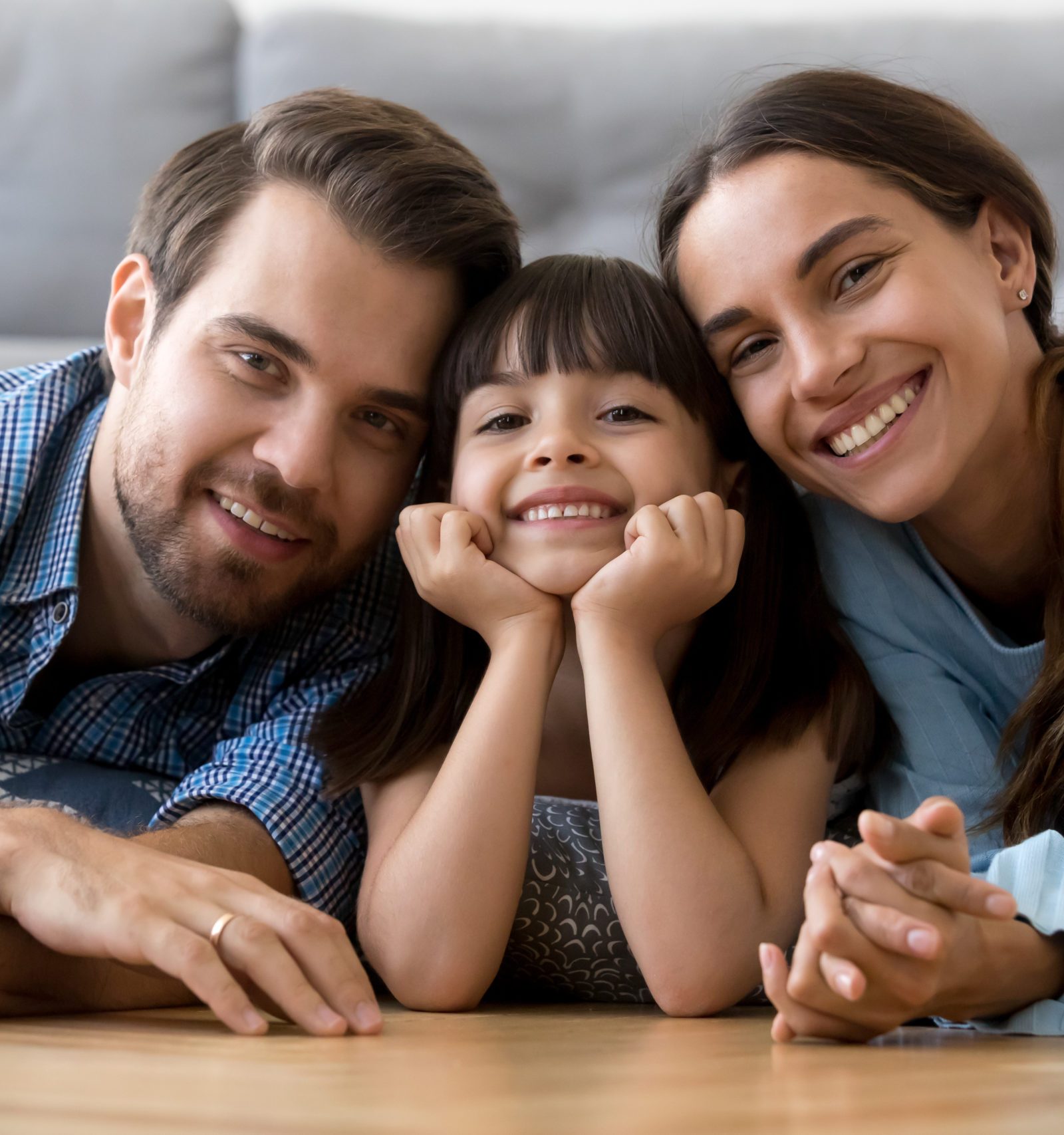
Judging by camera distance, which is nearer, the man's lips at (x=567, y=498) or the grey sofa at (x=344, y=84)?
the man's lips at (x=567, y=498)

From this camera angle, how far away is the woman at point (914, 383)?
1177 mm

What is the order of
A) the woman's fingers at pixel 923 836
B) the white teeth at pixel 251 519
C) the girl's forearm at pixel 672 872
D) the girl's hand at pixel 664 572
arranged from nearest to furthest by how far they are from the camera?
the woman's fingers at pixel 923 836
the girl's forearm at pixel 672 872
the girl's hand at pixel 664 572
the white teeth at pixel 251 519

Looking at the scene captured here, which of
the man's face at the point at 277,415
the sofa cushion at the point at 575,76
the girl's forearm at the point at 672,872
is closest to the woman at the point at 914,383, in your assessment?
the girl's forearm at the point at 672,872

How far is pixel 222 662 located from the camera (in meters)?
1.50

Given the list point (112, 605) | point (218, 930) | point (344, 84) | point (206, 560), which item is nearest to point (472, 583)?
point (206, 560)

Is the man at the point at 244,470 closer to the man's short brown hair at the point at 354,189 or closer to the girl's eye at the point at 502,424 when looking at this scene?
the man's short brown hair at the point at 354,189

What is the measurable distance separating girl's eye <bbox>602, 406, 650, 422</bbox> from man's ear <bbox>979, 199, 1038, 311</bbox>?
380mm

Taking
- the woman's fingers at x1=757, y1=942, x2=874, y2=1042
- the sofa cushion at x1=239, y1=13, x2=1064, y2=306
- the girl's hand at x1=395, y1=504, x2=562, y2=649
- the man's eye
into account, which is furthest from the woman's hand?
the sofa cushion at x1=239, y1=13, x2=1064, y2=306

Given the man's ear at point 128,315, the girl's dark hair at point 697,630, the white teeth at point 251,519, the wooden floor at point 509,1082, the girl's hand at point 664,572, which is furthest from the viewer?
the man's ear at point 128,315

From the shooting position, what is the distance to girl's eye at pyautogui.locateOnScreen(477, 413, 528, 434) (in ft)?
4.14

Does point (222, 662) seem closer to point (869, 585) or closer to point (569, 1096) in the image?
point (869, 585)

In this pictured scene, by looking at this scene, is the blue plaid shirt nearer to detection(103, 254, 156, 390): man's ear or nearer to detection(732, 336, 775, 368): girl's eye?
detection(103, 254, 156, 390): man's ear

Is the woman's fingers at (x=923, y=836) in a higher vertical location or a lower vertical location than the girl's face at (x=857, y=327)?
lower

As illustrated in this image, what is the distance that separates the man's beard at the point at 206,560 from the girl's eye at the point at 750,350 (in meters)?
0.44
